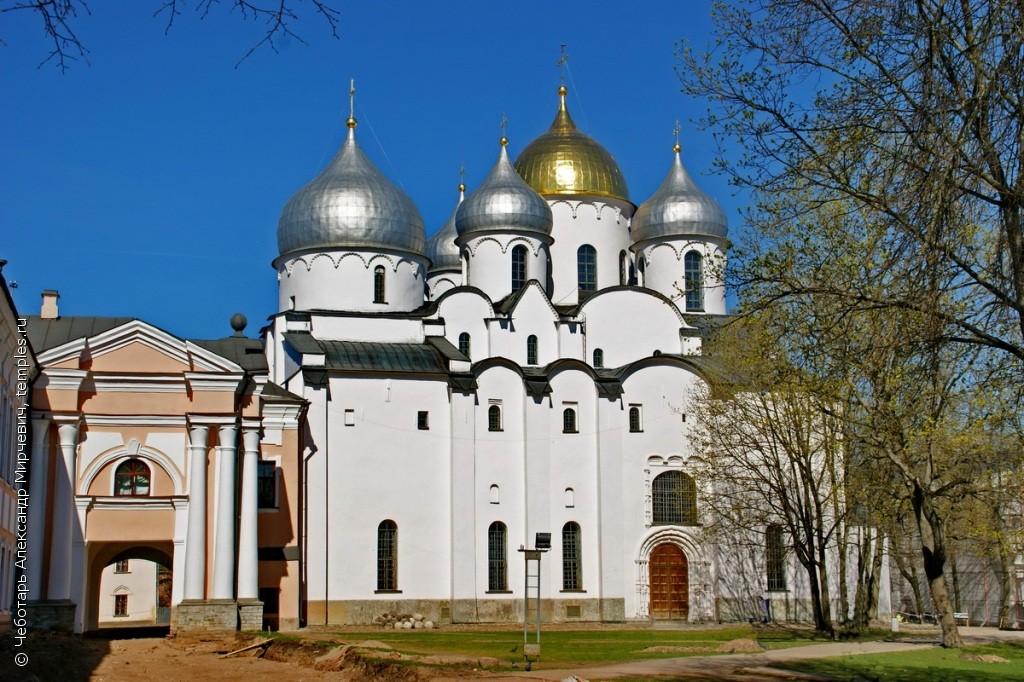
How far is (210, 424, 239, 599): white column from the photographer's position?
2947 cm

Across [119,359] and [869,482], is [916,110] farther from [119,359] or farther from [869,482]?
[119,359]

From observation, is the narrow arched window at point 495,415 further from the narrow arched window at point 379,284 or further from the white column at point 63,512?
the white column at point 63,512

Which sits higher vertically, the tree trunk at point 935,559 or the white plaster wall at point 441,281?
the white plaster wall at point 441,281

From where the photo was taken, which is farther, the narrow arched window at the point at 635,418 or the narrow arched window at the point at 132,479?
the narrow arched window at the point at 635,418

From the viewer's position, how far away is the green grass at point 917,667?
18.4 meters

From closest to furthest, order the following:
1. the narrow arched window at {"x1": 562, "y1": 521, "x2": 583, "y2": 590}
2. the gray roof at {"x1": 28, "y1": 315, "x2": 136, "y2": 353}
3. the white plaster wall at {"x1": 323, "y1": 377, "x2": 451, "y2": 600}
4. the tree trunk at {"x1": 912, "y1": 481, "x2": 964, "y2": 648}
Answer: the tree trunk at {"x1": 912, "y1": 481, "x2": 964, "y2": 648} → the gray roof at {"x1": 28, "y1": 315, "x2": 136, "y2": 353} → the white plaster wall at {"x1": 323, "y1": 377, "x2": 451, "y2": 600} → the narrow arched window at {"x1": 562, "y1": 521, "x2": 583, "y2": 590}

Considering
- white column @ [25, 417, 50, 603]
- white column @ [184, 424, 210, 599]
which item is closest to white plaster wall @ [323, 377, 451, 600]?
white column @ [184, 424, 210, 599]

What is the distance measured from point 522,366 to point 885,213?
28.0 meters

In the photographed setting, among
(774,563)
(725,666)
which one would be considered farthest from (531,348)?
(725,666)

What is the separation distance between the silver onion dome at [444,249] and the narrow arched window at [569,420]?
33.4 feet

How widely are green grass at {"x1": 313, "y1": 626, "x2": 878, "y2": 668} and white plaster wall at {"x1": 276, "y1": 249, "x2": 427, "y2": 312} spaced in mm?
Result: 10701

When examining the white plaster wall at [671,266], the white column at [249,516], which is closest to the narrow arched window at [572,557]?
the white plaster wall at [671,266]

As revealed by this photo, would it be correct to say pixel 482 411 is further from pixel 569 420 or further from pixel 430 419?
pixel 569 420

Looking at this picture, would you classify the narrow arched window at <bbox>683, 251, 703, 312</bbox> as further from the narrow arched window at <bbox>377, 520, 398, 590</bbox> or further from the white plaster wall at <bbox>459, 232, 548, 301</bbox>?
the narrow arched window at <bbox>377, 520, 398, 590</bbox>
